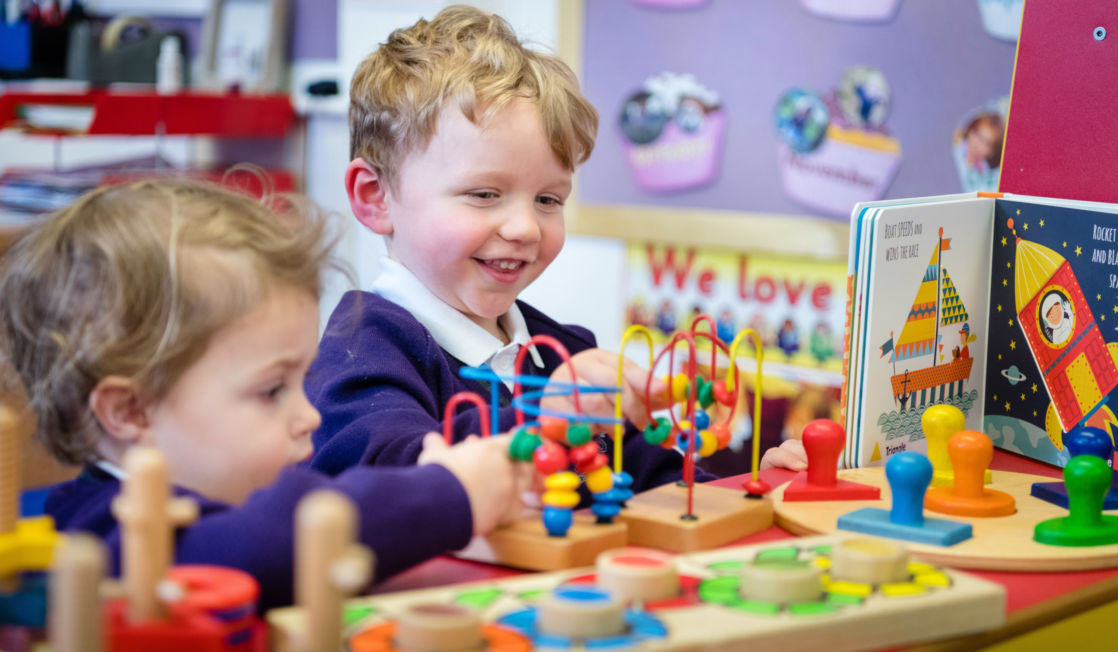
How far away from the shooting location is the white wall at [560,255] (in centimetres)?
307

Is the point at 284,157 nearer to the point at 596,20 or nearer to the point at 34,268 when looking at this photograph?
the point at 596,20

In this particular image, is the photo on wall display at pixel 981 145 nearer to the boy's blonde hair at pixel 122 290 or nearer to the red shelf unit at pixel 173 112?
the boy's blonde hair at pixel 122 290

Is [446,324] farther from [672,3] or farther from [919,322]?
[672,3]

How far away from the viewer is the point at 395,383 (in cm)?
112

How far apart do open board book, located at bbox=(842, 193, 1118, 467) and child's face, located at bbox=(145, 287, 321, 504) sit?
553 mm

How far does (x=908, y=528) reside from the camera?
3.03 ft

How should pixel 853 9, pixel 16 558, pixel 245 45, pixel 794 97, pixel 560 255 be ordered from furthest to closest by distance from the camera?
1. pixel 245 45
2. pixel 560 255
3. pixel 794 97
4. pixel 853 9
5. pixel 16 558

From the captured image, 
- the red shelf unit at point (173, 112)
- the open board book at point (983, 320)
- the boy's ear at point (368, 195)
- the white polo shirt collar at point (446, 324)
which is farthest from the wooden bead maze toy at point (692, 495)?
the red shelf unit at point (173, 112)

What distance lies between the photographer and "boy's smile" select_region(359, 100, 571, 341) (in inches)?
49.4

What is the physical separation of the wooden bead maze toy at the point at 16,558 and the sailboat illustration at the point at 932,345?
783 millimetres

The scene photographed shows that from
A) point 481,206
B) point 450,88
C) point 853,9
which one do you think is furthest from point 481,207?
point 853,9

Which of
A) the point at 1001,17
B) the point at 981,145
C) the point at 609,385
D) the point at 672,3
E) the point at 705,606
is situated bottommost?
the point at 705,606

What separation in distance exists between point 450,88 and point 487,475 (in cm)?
56

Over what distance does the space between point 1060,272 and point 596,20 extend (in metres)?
1.95
